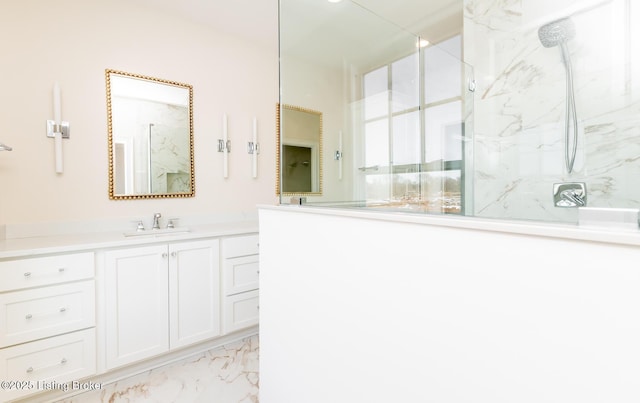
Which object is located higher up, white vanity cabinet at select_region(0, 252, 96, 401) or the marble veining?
white vanity cabinet at select_region(0, 252, 96, 401)

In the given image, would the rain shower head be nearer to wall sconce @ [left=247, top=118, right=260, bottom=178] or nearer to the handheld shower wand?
the handheld shower wand

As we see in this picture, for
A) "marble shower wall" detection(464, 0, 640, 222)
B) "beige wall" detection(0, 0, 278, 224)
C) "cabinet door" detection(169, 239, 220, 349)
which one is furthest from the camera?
"cabinet door" detection(169, 239, 220, 349)

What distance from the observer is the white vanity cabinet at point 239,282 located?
6.91 ft

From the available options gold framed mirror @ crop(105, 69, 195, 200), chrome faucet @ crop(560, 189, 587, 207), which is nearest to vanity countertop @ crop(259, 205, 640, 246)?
chrome faucet @ crop(560, 189, 587, 207)

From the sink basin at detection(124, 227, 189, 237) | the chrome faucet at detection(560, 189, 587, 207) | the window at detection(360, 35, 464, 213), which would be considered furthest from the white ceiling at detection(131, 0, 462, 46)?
the sink basin at detection(124, 227, 189, 237)

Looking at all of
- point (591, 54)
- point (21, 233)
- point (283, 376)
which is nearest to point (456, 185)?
point (591, 54)

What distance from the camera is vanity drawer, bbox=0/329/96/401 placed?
141 cm

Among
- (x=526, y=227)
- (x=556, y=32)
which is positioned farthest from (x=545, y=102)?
(x=526, y=227)

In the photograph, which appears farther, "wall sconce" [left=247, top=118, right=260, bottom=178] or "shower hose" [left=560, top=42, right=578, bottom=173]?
"wall sconce" [left=247, top=118, right=260, bottom=178]

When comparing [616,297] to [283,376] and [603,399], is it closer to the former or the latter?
[603,399]

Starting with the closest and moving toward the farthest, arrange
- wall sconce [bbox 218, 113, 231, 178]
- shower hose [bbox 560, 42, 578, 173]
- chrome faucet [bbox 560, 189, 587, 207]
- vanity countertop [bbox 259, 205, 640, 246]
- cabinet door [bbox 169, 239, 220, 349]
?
1. vanity countertop [bbox 259, 205, 640, 246]
2. chrome faucet [bbox 560, 189, 587, 207]
3. shower hose [bbox 560, 42, 578, 173]
4. cabinet door [bbox 169, 239, 220, 349]
5. wall sconce [bbox 218, 113, 231, 178]

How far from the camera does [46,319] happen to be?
148 centimetres

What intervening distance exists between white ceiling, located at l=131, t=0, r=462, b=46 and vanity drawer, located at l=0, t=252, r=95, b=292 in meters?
1.84

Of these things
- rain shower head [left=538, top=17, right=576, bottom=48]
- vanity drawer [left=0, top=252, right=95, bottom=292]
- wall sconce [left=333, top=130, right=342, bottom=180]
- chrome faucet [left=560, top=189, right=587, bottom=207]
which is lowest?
vanity drawer [left=0, top=252, right=95, bottom=292]
